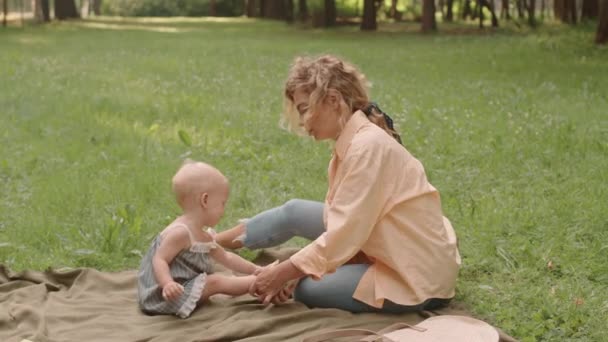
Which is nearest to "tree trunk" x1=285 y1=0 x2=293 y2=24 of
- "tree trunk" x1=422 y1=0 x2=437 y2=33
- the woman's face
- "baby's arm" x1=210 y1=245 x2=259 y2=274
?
"tree trunk" x1=422 y1=0 x2=437 y2=33

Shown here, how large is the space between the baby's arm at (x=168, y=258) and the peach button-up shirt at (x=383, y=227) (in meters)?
0.67

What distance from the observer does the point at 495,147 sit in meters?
8.54

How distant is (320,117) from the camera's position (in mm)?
Result: 4445

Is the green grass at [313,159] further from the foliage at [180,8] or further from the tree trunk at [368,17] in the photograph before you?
the foliage at [180,8]

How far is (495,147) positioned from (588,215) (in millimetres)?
2342

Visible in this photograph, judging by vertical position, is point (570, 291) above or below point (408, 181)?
below

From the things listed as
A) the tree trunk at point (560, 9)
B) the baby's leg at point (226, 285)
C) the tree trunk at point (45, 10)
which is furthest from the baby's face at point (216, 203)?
the tree trunk at point (45, 10)

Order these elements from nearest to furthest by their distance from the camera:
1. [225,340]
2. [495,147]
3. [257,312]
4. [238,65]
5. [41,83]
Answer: [225,340] → [257,312] → [495,147] → [41,83] → [238,65]

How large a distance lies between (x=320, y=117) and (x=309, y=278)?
0.76 meters

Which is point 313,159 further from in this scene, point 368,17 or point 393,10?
point 393,10

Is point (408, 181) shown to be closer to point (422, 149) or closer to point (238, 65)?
point (422, 149)

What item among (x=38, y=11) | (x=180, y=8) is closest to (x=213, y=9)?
(x=180, y=8)

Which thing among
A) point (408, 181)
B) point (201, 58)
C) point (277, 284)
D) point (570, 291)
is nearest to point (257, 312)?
point (277, 284)

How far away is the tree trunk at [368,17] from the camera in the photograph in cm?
3181
